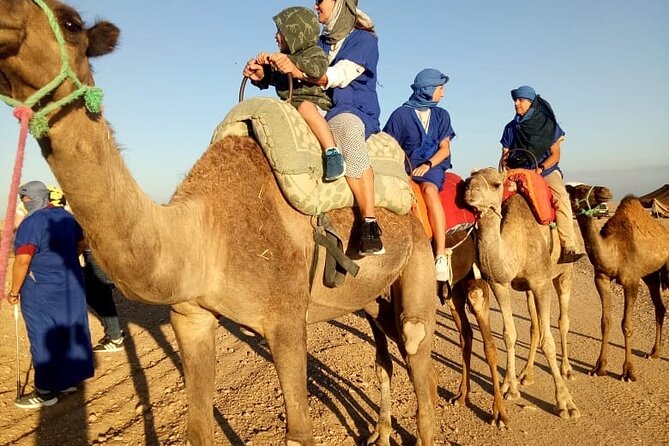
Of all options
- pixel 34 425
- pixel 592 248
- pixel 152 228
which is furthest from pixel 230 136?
pixel 592 248

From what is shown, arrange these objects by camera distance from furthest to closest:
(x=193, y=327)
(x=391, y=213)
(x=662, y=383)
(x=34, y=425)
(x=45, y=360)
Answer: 1. (x=662, y=383)
2. (x=45, y=360)
3. (x=34, y=425)
4. (x=391, y=213)
5. (x=193, y=327)

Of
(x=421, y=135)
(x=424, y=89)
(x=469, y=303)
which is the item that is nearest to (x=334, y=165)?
(x=421, y=135)

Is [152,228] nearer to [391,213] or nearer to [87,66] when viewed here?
[87,66]

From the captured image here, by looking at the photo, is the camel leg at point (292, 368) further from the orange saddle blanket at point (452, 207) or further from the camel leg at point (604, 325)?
the camel leg at point (604, 325)

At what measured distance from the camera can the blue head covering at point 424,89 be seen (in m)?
5.23

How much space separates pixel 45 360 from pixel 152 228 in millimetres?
4665

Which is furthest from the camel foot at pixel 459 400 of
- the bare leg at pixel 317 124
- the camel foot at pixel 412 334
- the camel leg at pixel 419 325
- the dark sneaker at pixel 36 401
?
the dark sneaker at pixel 36 401

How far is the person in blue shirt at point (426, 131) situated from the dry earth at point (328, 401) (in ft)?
7.45

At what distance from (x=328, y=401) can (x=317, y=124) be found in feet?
12.2

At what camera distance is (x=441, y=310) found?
1182 centimetres

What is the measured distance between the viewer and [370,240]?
11.0 feet

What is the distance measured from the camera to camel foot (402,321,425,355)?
4172 mm

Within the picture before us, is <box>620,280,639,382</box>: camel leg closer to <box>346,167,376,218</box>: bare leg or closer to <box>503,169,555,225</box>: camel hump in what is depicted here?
<box>503,169,555,225</box>: camel hump

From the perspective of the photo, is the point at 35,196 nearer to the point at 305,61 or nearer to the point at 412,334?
the point at 305,61
